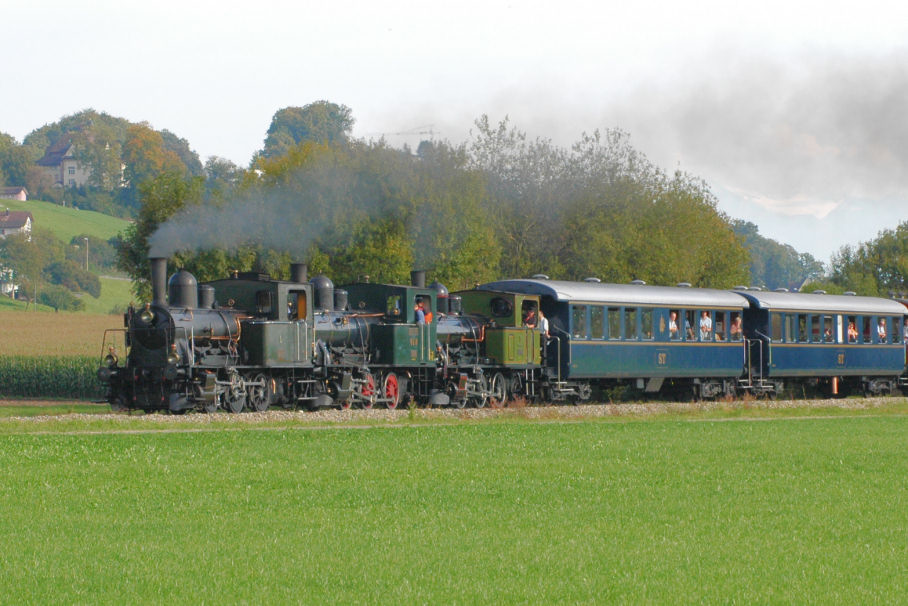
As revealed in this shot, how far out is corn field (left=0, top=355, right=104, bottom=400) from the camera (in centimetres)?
4997

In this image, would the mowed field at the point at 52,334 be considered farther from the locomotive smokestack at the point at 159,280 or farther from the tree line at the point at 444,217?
the locomotive smokestack at the point at 159,280

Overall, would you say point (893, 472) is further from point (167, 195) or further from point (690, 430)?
point (167, 195)

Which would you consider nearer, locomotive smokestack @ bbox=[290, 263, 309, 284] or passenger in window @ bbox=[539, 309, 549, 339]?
locomotive smokestack @ bbox=[290, 263, 309, 284]

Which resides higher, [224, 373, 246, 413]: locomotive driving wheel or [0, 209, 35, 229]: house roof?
[0, 209, 35, 229]: house roof

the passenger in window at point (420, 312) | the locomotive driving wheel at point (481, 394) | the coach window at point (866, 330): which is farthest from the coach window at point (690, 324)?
the passenger in window at point (420, 312)

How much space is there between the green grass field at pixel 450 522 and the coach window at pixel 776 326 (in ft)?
62.1

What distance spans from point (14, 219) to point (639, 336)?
13378cm

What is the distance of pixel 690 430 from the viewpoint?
25703 millimetres

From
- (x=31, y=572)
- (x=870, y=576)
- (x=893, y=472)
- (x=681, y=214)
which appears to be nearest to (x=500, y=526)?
(x=870, y=576)

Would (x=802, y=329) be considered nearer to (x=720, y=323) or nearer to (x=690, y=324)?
(x=720, y=323)

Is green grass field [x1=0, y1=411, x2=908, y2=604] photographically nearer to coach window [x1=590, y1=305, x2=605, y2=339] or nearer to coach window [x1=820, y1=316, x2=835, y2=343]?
coach window [x1=590, y1=305, x2=605, y2=339]

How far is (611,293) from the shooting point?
36094 mm

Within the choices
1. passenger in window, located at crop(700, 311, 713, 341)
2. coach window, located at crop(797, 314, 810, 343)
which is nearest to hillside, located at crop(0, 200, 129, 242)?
coach window, located at crop(797, 314, 810, 343)

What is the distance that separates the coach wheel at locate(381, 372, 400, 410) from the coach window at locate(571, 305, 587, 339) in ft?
17.9
